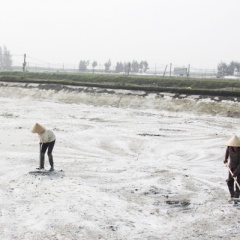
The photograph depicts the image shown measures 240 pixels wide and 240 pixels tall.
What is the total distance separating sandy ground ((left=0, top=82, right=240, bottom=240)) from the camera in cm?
699

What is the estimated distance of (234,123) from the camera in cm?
1986

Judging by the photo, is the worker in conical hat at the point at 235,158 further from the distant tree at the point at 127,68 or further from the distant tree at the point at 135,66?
the distant tree at the point at 135,66

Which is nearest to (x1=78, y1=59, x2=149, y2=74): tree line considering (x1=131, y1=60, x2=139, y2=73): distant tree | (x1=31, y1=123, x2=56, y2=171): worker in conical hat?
(x1=131, y1=60, x2=139, y2=73): distant tree

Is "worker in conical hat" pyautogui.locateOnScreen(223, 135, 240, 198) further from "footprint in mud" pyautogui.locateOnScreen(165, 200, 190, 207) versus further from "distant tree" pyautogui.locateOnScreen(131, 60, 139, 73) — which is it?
"distant tree" pyautogui.locateOnScreen(131, 60, 139, 73)


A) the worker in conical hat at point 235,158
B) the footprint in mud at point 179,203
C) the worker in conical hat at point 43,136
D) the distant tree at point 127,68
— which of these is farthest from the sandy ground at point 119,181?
the distant tree at point 127,68

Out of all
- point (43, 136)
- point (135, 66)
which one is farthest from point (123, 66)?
point (43, 136)

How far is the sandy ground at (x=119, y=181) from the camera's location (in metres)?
6.99

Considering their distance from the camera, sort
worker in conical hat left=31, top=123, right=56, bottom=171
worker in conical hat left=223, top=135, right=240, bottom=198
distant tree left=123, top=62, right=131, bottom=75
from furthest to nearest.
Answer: distant tree left=123, top=62, right=131, bottom=75
worker in conical hat left=31, top=123, right=56, bottom=171
worker in conical hat left=223, top=135, right=240, bottom=198

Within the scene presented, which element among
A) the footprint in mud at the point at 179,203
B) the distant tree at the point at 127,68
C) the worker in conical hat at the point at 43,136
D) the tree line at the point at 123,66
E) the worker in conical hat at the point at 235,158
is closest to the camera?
the worker in conical hat at the point at 235,158

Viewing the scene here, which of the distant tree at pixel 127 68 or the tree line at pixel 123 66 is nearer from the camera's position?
the distant tree at pixel 127 68

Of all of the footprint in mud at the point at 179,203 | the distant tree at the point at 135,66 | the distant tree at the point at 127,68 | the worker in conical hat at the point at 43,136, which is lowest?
the footprint in mud at the point at 179,203

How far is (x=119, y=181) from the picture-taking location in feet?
32.3

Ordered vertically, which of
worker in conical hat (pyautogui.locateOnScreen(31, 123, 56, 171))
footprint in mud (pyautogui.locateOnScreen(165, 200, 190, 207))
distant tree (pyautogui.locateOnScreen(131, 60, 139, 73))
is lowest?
footprint in mud (pyautogui.locateOnScreen(165, 200, 190, 207))

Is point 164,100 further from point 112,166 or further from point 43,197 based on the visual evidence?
point 43,197
